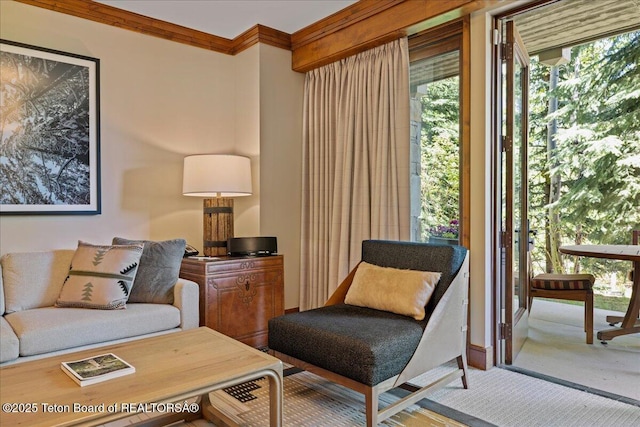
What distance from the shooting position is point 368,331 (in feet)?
6.66

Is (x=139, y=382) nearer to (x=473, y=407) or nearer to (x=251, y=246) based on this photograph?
(x=473, y=407)

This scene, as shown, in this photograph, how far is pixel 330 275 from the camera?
361 cm

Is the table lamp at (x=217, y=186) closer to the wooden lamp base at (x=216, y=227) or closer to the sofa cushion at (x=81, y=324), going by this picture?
the wooden lamp base at (x=216, y=227)

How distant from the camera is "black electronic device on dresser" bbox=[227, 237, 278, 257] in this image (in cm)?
327

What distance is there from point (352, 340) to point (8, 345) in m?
1.67

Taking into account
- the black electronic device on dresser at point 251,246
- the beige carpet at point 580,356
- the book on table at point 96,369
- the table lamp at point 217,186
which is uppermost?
the table lamp at point 217,186

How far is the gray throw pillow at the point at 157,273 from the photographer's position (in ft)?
9.04

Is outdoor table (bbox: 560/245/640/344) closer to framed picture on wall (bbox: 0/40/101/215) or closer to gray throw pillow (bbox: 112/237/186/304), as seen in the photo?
gray throw pillow (bbox: 112/237/186/304)

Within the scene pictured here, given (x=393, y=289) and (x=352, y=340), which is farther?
(x=393, y=289)

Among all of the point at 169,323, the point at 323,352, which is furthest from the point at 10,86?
the point at 323,352

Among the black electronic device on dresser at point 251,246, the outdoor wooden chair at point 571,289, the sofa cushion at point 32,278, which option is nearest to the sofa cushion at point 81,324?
the sofa cushion at point 32,278

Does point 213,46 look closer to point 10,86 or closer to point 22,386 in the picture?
point 10,86

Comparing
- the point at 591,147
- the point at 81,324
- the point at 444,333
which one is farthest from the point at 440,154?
the point at 591,147

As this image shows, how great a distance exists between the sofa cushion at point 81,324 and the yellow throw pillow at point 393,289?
1151 millimetres
